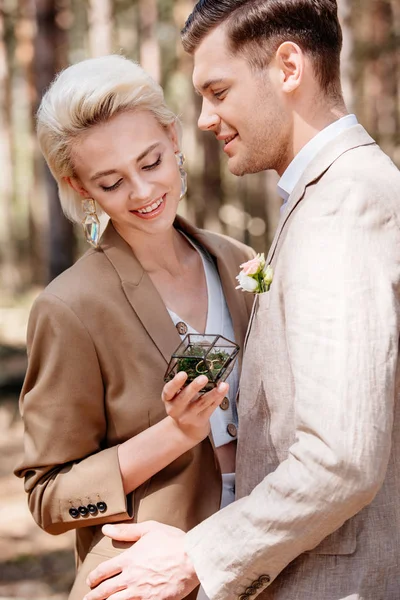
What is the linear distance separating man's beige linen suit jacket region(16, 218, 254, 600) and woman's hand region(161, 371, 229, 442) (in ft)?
0.55

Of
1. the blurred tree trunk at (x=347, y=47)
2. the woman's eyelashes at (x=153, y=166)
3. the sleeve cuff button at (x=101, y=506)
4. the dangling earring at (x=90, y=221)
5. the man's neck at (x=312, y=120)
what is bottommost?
the sleeve cuff button at (x=101, y=506)

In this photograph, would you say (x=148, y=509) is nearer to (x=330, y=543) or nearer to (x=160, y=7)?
(x=330, y=543)

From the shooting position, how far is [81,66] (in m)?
2.27

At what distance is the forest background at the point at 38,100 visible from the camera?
6.91 metres

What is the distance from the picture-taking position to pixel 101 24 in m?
7.75

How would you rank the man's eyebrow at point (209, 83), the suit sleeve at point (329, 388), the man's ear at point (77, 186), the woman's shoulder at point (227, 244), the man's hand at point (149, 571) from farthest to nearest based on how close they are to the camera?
the woman's shoulder at point (227, 244), the man's ear at point (77, 186), the man's eyebrow at point (209, 83), the man's hand at point (149, 571), the suit sleeve at point (329, 388)

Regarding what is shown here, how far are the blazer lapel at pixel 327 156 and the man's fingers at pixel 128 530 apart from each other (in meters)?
0.83

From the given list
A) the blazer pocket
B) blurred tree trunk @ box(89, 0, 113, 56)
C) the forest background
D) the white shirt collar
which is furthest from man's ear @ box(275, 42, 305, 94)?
Answer: blurred tree trunk @ box(89, 0, 113, 56)

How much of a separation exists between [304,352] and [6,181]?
25.1 ft

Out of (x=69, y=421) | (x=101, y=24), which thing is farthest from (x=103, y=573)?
(x=101, y=24)

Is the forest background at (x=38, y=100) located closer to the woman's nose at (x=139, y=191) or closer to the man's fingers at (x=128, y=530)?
the man's fingers at (x=128, y=530)

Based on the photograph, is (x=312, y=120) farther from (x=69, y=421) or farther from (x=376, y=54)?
(x=376, y=54)

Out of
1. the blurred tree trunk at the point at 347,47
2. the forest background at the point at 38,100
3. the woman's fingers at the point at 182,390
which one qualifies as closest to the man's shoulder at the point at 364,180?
the woman's fingers at the point at 182,390

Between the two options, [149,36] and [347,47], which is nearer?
[347,47]
